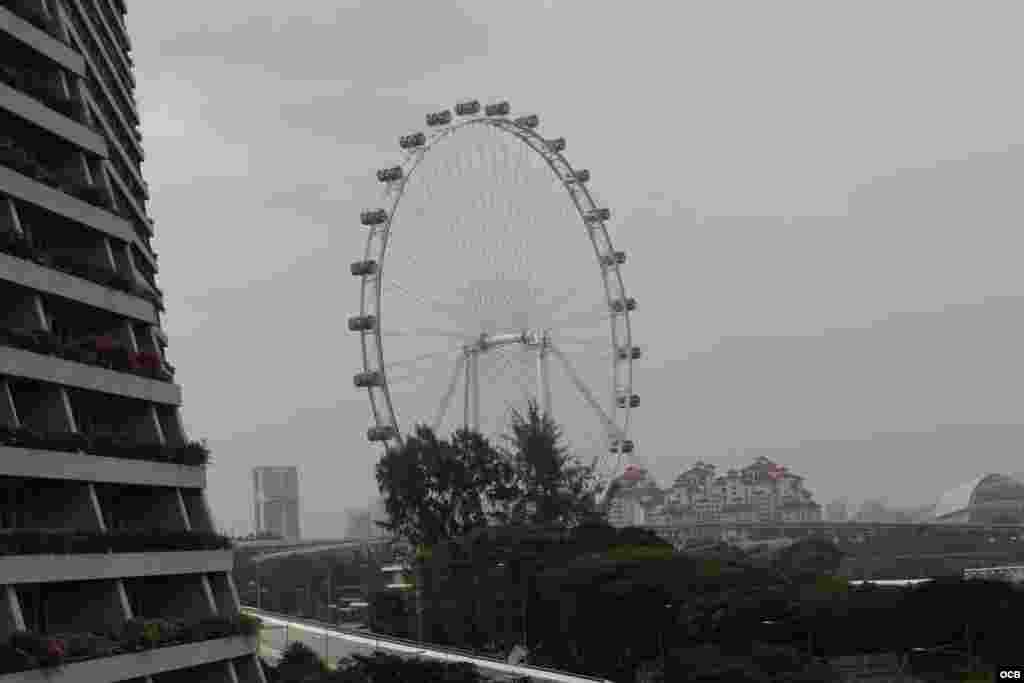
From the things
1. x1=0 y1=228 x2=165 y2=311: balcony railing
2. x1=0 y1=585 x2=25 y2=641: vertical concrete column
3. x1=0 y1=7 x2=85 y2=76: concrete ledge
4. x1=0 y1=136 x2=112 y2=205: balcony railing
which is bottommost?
x1=0 y1=585 x2=25 y2=641: vertical concrete column

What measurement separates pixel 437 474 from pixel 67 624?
6578 cm

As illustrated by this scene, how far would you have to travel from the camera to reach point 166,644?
32.3 metres

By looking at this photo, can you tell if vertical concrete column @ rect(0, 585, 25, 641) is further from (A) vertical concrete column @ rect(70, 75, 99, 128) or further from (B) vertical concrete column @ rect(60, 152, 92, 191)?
(A) vertical concrete column @ rect(70, 75, 99, 128)

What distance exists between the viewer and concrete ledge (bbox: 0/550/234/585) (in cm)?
2814

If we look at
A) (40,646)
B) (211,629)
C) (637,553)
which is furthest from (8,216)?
(637,553)

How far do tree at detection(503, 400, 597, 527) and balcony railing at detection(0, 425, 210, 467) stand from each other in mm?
67523

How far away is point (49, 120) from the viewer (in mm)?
33500

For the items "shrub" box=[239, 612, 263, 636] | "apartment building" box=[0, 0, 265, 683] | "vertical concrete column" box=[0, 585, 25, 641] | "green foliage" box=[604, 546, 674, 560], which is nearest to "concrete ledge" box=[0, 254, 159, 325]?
"apartment building" box=[0, 0, 265, 683]

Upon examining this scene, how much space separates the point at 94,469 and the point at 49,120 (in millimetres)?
7563

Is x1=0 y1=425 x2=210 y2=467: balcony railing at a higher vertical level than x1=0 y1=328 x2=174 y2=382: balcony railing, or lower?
lower

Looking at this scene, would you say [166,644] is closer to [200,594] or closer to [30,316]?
[200,594]

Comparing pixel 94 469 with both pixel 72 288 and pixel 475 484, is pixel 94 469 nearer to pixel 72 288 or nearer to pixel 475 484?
pixel 72 288

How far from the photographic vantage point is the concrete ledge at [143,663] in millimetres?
27547

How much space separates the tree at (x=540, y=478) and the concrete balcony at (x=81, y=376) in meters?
68.0
